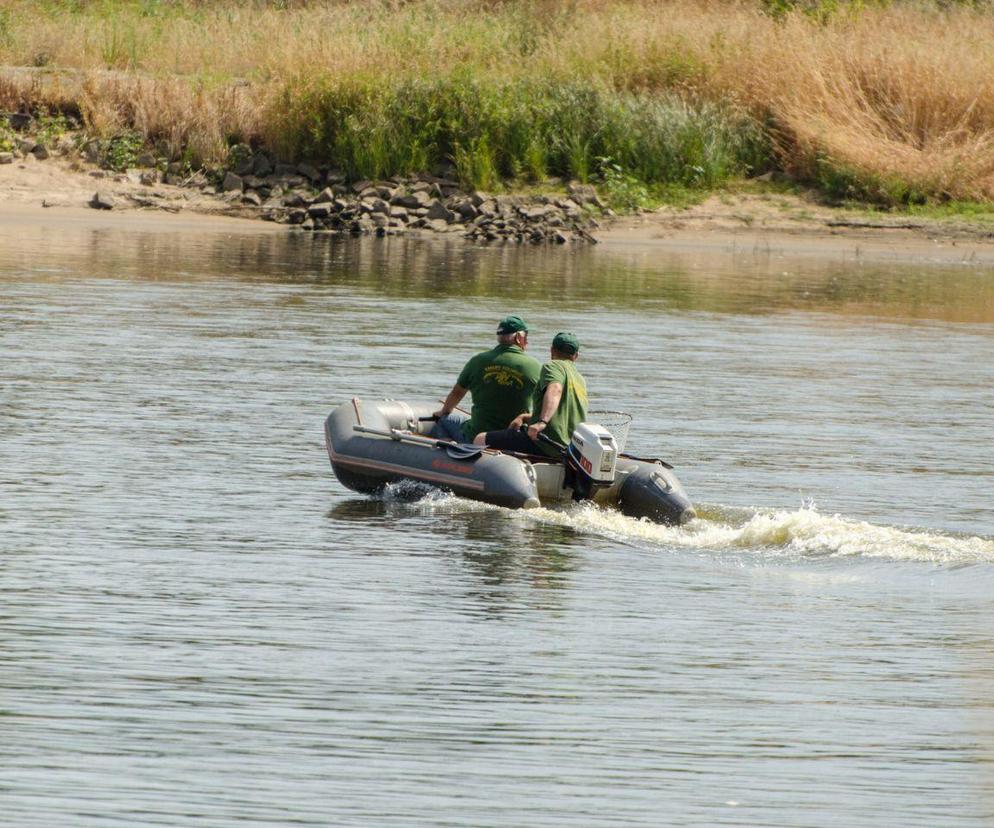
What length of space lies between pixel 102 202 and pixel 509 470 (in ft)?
68.7

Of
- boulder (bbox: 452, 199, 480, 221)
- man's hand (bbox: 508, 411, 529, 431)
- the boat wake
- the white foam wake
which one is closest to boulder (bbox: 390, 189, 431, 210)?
boulder (bbox: 452, 199, 480, 221)

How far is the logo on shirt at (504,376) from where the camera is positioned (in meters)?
12.3

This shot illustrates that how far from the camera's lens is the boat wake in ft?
35.0

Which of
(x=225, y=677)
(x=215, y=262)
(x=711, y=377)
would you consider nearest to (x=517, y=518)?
(x=225, y=677)

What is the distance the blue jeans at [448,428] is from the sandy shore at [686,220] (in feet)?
56.7

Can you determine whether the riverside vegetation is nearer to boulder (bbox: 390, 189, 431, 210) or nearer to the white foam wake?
boulder (bbox: 390, 189, 431, 210)

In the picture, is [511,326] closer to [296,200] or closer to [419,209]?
[419,209]

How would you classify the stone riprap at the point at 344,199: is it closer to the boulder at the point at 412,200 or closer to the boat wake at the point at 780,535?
the boulder at the point at 412,200

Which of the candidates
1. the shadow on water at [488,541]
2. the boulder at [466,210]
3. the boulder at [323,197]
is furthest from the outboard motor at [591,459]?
the boulder at [323,197]

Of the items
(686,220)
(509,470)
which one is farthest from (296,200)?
(509,470)

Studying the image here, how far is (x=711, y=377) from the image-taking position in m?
17.8

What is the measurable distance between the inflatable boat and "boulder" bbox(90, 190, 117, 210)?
19443 millimetres

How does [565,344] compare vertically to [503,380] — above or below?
above

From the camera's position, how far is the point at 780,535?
10867 millimetres
